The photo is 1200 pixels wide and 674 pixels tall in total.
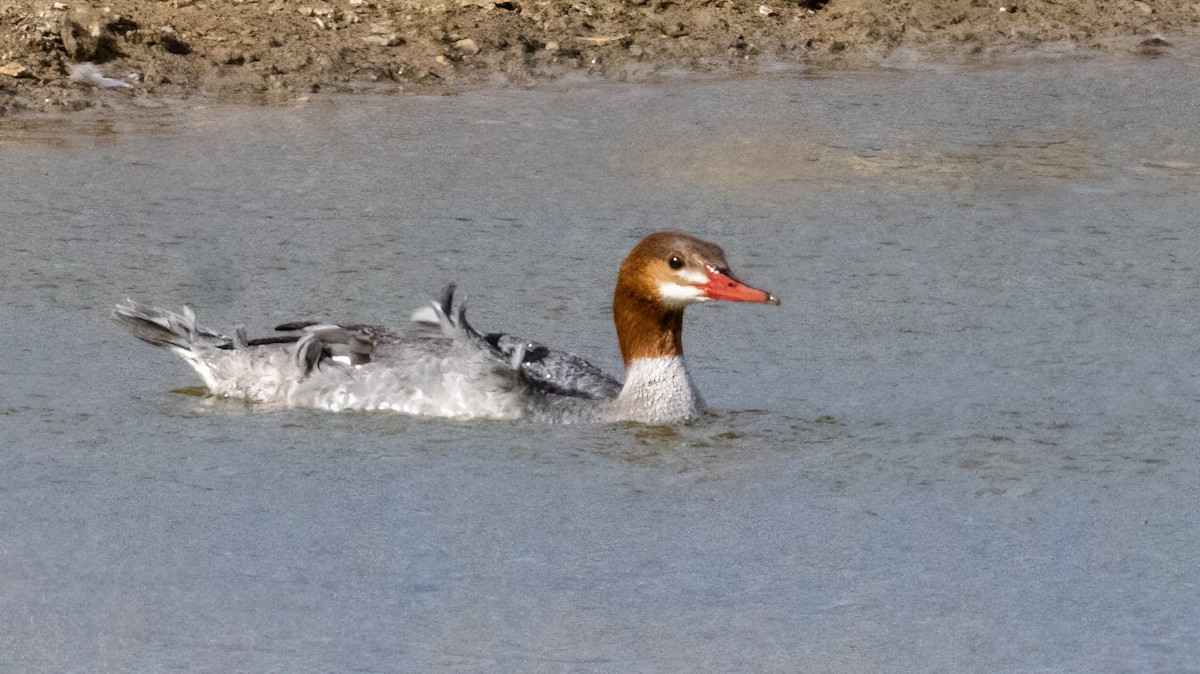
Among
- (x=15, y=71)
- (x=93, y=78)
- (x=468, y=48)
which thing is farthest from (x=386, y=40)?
(x=15, y=71)

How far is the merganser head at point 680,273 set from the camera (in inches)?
252

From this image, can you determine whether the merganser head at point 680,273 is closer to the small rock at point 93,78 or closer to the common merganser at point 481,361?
the common merganser at point 481,361

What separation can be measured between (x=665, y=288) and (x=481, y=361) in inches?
26.7

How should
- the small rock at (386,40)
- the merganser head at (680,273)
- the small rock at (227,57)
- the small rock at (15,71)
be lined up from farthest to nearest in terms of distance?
1. the small rock at (386,40)
2. the small rock at (227,57)
3. the small rock at (15,71)
4. the merganser head at (680,273)

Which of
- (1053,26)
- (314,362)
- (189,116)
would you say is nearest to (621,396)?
(314,362)

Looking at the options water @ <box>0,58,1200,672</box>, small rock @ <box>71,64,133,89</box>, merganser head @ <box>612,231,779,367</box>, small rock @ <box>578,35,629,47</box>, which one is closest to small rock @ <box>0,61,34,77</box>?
small rock @ <box>71,64,133,89</box>

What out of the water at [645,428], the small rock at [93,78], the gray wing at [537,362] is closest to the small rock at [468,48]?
the water at [645,428]

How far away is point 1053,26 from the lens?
11.3m

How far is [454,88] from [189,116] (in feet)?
4.64

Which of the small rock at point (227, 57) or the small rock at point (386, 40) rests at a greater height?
the small rock at point (386, 40)

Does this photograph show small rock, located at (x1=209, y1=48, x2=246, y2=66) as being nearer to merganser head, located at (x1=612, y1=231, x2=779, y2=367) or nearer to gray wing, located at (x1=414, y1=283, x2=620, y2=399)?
gray wing, located at (x1=414, y1=283, x2=620, y2=399)

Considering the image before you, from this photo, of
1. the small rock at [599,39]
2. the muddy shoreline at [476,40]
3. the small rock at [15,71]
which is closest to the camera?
the small rock at [15,71]

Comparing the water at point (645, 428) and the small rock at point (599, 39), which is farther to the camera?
the small rock at point (599, 39)

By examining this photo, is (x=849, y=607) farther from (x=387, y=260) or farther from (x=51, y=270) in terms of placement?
(x=51, y=270)
